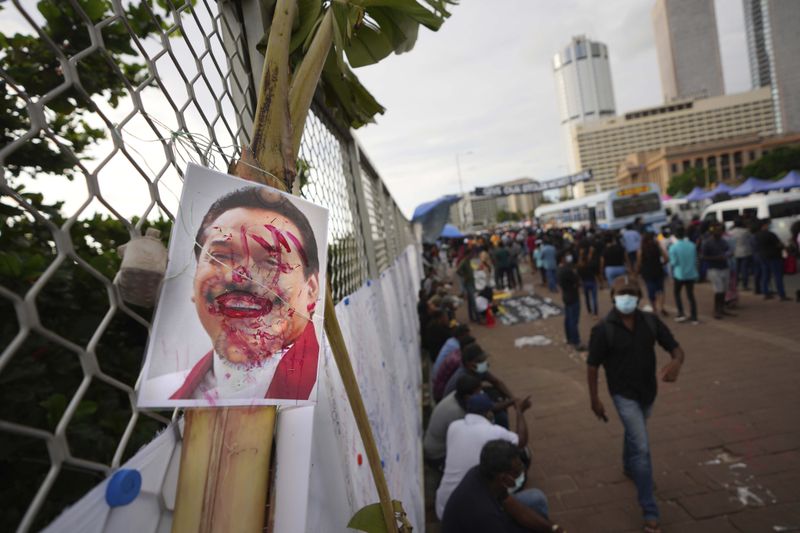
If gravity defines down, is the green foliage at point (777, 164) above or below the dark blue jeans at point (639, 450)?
above

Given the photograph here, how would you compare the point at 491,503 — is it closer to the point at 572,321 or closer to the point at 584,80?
the point at 572,321

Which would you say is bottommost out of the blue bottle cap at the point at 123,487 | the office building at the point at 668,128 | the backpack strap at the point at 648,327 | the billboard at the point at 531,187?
the backpack strap at the point at 648,327

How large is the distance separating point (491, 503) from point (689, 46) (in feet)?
644

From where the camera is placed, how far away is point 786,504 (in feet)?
11.1

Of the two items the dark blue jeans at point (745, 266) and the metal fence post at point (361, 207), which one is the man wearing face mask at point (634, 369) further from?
the dark blue jeans at point (745, 266)

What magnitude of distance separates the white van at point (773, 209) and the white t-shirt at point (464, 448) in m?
11.0

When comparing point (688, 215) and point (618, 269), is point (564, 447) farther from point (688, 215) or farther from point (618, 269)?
point (688, 215)

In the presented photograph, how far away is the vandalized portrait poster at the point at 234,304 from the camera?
689 mm

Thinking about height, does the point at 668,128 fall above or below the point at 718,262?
above

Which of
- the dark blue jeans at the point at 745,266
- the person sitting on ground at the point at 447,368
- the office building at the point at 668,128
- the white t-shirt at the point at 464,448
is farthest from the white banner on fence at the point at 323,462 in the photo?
the office building at the point at 668,128

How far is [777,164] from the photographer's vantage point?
4550 centimetres

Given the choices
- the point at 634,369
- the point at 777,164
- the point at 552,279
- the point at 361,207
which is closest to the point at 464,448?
the point at 634,369

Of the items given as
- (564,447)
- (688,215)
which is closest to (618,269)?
(564,447)

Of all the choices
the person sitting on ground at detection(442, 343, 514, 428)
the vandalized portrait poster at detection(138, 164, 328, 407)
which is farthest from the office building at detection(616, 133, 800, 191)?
the vandalized portrait poster at detection(138, 164, 328, 407)
